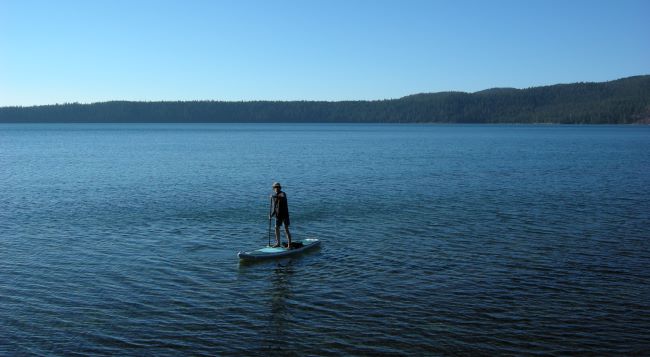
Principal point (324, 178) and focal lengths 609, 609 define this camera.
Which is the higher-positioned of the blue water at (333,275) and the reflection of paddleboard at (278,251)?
the reflection of paddleboard at (278,251)

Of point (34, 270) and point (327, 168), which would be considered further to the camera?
point (327, 168)

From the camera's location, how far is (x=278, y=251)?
21594 mm

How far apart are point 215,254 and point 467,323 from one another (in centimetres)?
1029

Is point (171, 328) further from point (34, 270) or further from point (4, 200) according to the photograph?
point (4, 200)

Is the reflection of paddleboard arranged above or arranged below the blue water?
above

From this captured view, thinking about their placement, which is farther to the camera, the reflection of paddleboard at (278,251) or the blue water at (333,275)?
the reflection of paddleboard at (278,251)

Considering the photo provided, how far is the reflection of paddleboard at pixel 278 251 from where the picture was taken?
20.6m

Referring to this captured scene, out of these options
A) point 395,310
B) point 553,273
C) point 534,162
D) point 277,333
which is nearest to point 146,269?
point 277,333

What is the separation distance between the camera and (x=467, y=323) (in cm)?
1461

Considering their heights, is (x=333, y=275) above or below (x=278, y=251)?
below

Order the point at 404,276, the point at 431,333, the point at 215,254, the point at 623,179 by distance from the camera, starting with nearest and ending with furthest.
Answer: the point at 431,333 < the point at 404,276 < the point at 215,254 < the point at 623,179

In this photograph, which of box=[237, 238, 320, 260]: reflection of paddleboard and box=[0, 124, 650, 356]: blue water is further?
box=[237, 238, 320, 260]: reflection of paddleboard

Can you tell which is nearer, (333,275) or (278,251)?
(333,275)

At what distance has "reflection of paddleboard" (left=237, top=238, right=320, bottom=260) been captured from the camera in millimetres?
20625
